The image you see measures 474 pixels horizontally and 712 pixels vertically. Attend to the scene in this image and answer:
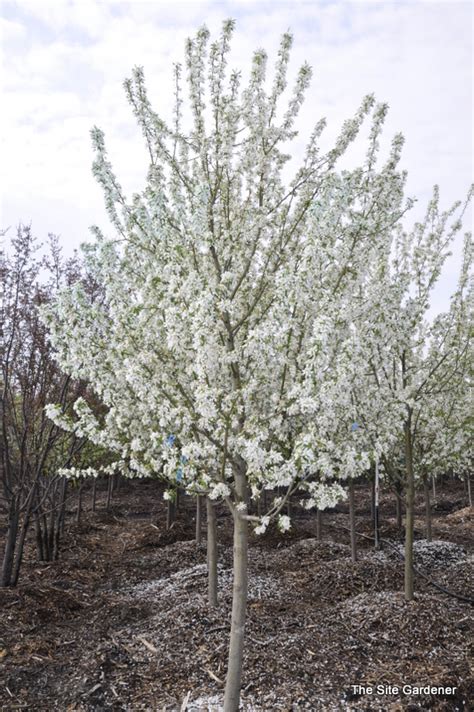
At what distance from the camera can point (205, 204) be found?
5746 mm

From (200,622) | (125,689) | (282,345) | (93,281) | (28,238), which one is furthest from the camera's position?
(93,281)

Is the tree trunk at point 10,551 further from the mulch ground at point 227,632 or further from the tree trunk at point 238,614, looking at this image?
the tree trunk at point 238,614

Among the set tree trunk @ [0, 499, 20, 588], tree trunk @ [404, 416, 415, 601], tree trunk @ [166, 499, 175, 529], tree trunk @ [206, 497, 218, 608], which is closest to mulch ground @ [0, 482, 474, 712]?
tree trunk @ [206, 497, 218, 608]

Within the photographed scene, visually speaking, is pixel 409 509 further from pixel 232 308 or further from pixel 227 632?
pixel 232 308

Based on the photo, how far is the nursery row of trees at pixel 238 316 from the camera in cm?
484

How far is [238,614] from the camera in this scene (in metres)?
5.30

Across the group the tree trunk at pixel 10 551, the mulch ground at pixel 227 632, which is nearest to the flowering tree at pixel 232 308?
the mulch ground at pixel 227 632

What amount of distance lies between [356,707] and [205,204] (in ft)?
18.6

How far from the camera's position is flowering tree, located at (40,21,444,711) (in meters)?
4.83

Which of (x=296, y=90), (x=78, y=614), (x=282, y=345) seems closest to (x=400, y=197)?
(x=296, y=90)

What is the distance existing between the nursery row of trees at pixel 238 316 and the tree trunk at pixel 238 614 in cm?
2

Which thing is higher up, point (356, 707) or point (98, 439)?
point (98, 439)

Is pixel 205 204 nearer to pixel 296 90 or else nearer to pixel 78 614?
pixel 296 90

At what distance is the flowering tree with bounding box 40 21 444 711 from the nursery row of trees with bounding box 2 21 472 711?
0.02 m
